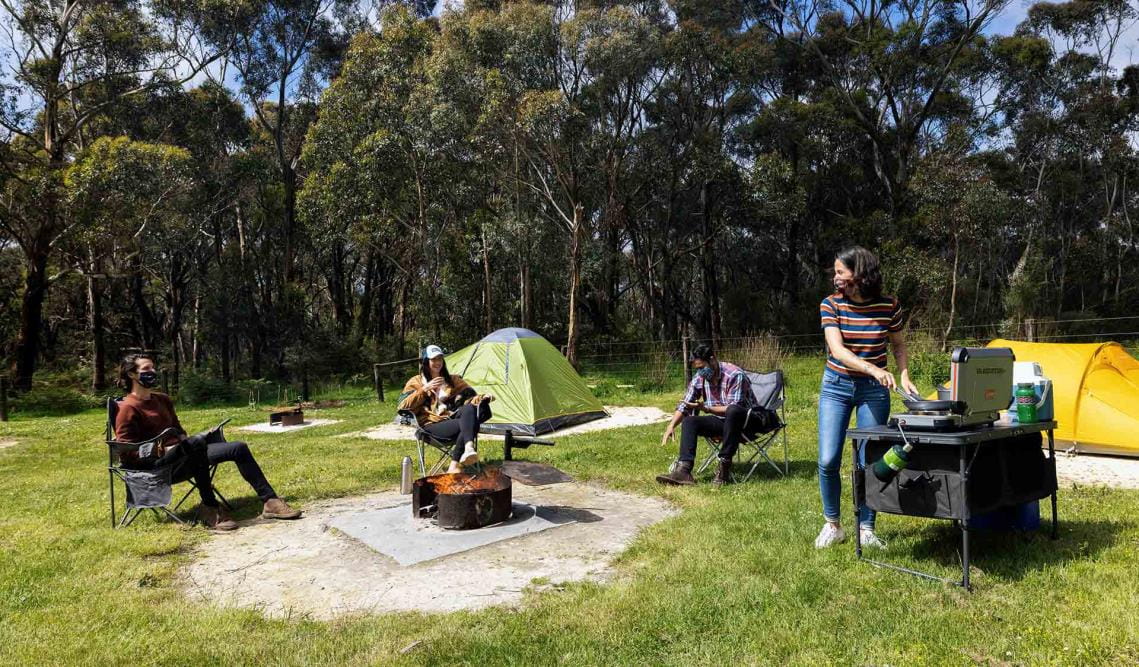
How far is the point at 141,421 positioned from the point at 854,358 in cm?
423

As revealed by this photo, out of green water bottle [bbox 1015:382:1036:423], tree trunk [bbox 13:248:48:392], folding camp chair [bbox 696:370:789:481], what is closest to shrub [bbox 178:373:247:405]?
tree trunk [bbox 13:248:48:392]

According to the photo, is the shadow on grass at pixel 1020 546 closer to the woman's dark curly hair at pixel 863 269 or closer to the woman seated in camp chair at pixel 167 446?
the woman's dark curly hair at pixel 863 269

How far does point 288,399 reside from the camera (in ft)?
52.4

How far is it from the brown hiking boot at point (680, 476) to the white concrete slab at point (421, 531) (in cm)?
105

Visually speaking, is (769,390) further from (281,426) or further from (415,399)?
(281,426)

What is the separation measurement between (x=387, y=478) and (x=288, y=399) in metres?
10.7

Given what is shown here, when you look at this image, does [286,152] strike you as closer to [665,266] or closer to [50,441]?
[665,266]

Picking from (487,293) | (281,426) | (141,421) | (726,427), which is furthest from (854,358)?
(487,293)

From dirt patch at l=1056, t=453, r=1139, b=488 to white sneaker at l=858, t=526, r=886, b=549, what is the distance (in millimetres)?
2314

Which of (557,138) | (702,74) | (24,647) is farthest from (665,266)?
(24,647)

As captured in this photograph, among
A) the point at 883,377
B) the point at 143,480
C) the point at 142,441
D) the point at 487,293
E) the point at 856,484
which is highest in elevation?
the point at 487,293

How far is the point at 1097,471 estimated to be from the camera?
5.48 metres

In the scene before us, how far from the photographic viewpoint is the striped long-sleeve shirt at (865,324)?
3539mm

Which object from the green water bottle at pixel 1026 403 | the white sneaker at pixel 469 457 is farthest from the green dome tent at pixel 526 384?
the green water bottle at pixel 1026 403
